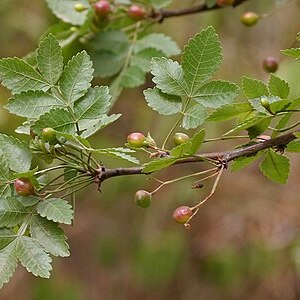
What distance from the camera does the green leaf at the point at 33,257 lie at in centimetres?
78

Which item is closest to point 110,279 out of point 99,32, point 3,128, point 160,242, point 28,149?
point 160,242

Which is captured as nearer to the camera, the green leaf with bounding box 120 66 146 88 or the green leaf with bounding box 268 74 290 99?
the green leaf with bounding box 268 74 290 99

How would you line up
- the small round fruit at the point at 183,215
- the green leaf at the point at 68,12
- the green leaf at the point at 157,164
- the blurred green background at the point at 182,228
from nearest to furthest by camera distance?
1. the green leaf at the point at 157,164
2. the small round fruit at the point at 183,215
3. the green leaf at the point at 68,12
4. the blurred green background at the point at 182,228

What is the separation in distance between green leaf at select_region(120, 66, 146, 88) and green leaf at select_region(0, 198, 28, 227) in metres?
0.43

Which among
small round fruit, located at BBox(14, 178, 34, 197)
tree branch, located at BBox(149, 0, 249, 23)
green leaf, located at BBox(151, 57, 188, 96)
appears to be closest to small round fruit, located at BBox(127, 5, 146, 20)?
tree branch, located at BBox(149, 0, 249, 23)

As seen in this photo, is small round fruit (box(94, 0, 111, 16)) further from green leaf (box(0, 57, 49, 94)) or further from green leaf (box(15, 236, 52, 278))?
green leaf (box(15, 236, 52, 278))

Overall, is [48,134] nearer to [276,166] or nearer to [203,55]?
[203,55]

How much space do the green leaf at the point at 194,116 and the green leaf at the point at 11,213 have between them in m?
0.22

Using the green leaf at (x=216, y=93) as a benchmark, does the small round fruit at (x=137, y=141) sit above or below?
below

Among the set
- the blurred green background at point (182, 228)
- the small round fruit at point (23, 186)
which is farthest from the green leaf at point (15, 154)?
the blurred green background at point (182, 228)

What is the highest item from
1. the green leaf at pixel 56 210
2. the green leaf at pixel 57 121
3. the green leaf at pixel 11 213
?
the green leaf at pixel 57 121

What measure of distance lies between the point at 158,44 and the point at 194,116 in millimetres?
463

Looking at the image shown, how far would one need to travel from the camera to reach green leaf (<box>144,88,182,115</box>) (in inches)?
33.1

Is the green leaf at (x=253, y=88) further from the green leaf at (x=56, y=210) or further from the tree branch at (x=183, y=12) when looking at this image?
the tree branch at (x=183, y=12)
